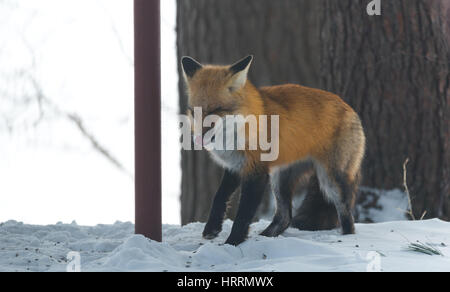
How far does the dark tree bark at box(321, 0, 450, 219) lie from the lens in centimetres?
489

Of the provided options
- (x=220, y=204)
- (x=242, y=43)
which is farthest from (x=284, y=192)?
(x=242, y=43)

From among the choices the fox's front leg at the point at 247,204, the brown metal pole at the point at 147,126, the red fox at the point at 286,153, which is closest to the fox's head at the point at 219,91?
the red fox at the point at 286,153

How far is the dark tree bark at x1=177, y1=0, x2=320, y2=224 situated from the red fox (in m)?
1.58

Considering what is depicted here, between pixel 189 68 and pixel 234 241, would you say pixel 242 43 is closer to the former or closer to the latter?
pixel 189 68

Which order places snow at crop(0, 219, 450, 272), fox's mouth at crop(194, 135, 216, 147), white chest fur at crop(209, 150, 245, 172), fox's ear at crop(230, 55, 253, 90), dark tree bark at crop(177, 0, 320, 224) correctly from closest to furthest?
snow at crop(0, 219, 450, 272) → fox's mouth at crop(194, 135, 216, 147) → fox's ear at crop(230, 55, 253, 90) → white chest fur at crop(209, 150, 245, 172) → dark tree bark at crop(177, 0, 320, 224)

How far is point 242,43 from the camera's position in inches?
228

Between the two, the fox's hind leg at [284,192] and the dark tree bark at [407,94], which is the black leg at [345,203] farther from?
the dark tree bark at [407,94]

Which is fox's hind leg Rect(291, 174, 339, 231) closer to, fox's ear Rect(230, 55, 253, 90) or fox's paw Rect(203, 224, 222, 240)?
fox's paw Rect(203, 224, 222, 240)

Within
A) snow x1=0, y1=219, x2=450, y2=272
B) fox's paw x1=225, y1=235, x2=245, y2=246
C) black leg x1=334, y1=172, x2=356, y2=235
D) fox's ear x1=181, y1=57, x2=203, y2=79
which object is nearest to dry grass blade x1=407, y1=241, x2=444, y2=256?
snow x1=0, y1=219, x2=450, y2=272

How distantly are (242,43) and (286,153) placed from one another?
2.17 m

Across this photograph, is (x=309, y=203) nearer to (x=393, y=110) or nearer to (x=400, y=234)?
(x=400, y=234)

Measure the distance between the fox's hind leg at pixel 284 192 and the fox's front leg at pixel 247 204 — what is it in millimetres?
521

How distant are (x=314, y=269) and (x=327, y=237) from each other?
3.64 ft
